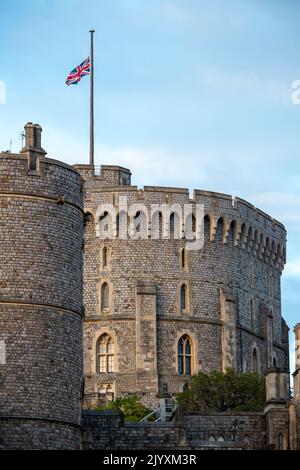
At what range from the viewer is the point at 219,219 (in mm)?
102125

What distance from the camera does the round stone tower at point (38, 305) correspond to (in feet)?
203

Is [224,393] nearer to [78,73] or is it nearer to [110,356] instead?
[110,356]

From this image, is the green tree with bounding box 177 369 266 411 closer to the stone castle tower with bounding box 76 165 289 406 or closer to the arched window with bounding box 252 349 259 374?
the stone castle tower with bounding box 76 165 289 406

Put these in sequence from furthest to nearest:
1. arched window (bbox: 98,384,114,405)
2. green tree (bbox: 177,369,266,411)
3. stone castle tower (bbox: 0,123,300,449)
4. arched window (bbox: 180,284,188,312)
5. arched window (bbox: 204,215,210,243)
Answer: arched window (bbox: 204,215,210,243) < arched window (bbox: 180,284,188,312) < stone castle tower (bbox: 0,123,300,449) < arched window (bbox: 98,384,114,405) < green tree (bbox: 177,369,266,411)

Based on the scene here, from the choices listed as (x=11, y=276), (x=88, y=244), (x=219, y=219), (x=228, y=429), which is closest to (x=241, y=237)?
(x=219, y=219)

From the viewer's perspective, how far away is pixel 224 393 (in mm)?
89438

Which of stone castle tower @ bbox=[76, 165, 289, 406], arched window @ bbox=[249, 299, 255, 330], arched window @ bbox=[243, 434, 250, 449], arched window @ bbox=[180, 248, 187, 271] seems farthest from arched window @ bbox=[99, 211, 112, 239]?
arched window @ bbox=[243, 434, 250, 449]

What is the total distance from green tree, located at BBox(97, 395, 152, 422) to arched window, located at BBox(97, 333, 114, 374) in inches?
164

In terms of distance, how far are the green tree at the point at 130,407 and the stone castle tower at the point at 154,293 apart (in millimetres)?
3296

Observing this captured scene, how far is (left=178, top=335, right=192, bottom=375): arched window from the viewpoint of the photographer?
98.5 m

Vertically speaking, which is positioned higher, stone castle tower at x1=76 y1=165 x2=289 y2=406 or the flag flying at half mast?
the flag flying at half mast

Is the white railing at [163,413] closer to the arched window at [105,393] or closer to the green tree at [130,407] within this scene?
the green tree at [130,407]

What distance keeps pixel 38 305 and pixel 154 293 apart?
35722 millimetres

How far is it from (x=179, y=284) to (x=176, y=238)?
254 centimetres
